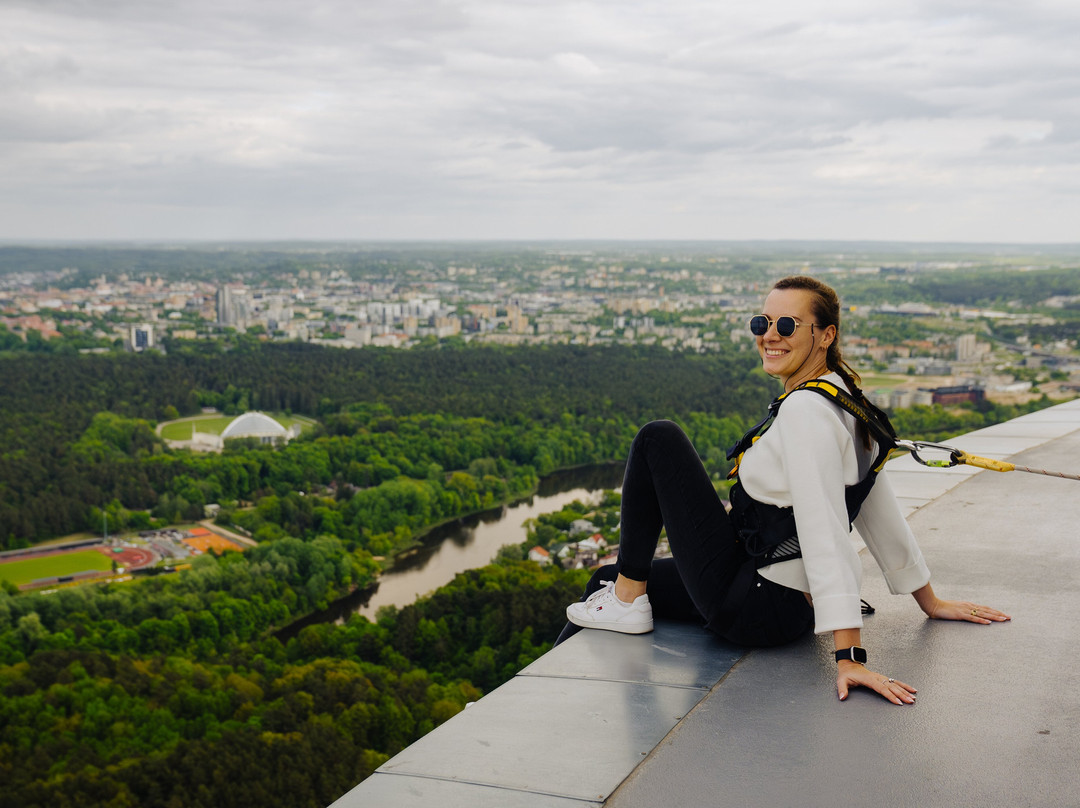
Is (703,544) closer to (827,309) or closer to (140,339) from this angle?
(827,309)

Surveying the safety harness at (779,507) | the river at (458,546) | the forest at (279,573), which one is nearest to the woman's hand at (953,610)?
the safety harness at (779,507)

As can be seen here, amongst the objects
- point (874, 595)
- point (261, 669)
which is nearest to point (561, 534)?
point (261, 669)

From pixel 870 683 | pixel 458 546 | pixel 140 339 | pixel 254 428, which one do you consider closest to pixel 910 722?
pixel 870 683

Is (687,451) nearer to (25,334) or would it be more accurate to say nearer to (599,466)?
(599,466)

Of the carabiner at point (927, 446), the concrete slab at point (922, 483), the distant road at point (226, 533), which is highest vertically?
the carabiner at point (927, 446)

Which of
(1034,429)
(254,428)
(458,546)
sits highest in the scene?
(1034,429)

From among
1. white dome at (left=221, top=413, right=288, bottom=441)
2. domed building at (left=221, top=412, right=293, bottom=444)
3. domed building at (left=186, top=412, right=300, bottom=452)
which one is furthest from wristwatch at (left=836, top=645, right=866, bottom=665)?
white dome at (left=221, top=413, right=288, bottom=441)

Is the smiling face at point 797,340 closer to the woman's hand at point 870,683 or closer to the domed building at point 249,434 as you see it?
the woman's hand at point 870,683
